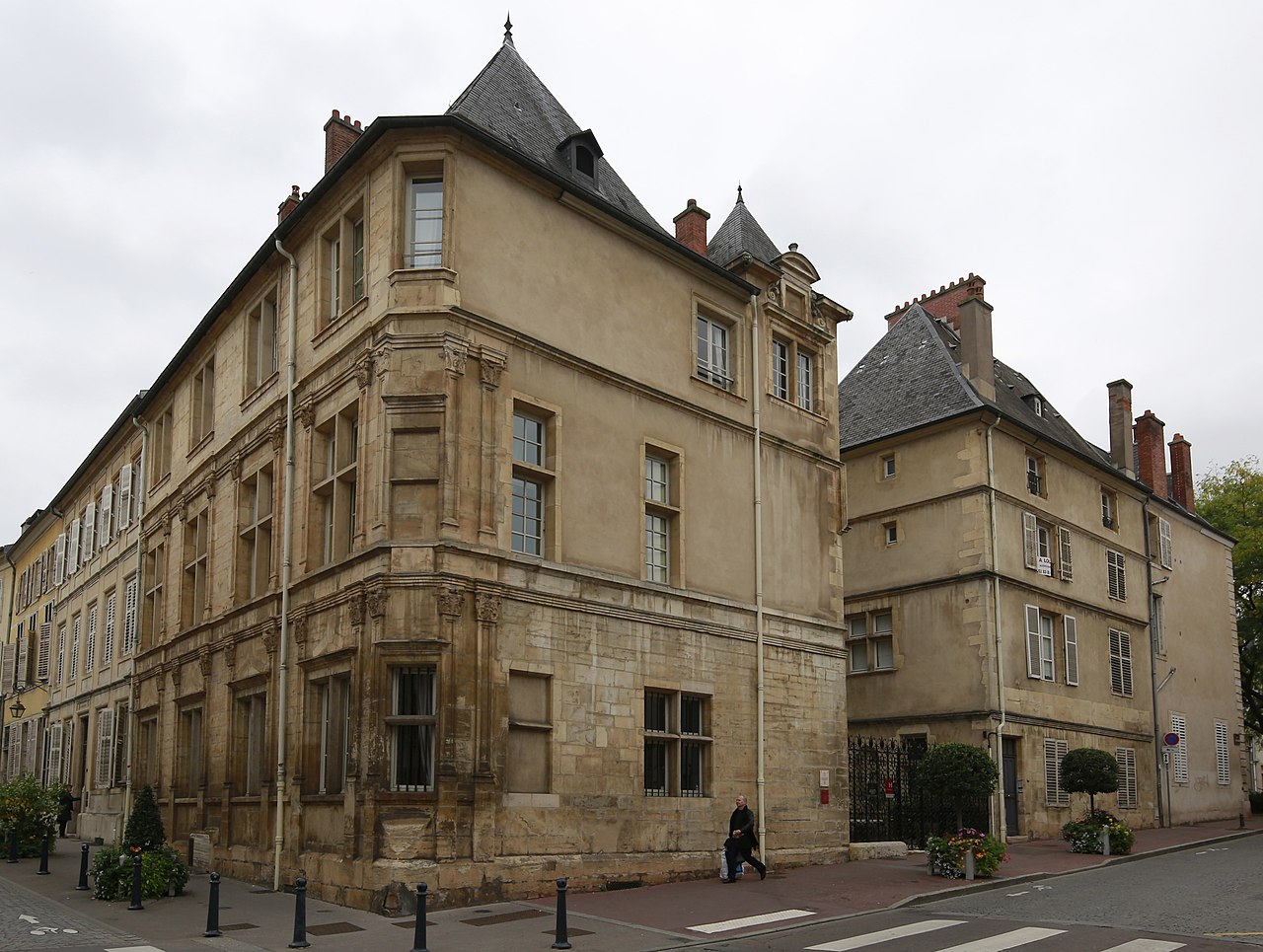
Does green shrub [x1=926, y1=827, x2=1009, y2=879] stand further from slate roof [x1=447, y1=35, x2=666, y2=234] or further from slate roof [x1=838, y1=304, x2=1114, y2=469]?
slate roof [x1=838, y1=304, x2=1114, y2=469]

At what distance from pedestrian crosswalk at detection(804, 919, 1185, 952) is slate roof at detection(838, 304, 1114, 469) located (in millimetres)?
15905

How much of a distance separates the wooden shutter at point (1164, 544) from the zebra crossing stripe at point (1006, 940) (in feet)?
76.9

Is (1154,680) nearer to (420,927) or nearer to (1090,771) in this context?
(1090,771)

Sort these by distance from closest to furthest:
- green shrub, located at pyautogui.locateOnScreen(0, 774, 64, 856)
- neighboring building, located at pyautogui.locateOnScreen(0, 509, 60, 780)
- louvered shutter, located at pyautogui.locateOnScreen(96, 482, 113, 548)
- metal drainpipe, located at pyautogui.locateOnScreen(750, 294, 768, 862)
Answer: metal drainpipe, located at pyautogui.locateOnScreen(750, 294, 768, 862), green shrub, located at pyautogui.locateOnScreen(0, 774, 64, 856), louvered shutter, located at pyautogui.locateOnScreen(96, 482, 113, 548), neighboring building, located at pyautogui.locateOnScreen(0, 509, 60, 780)

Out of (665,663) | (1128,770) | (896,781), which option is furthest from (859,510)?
(665,663)

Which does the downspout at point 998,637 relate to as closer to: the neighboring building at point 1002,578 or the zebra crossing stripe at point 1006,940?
the neighboring building at point 1002,578

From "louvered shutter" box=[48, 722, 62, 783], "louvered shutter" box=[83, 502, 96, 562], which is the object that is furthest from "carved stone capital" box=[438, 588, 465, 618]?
"louvered shutter" box=[48, 722, 62, 783]

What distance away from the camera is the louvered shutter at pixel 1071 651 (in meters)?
28.8

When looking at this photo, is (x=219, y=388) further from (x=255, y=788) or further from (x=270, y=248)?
(x=255, y=788)

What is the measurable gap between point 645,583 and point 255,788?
7.36m

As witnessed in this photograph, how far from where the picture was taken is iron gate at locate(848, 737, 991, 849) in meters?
24.0

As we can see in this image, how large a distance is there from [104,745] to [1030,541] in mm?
22836

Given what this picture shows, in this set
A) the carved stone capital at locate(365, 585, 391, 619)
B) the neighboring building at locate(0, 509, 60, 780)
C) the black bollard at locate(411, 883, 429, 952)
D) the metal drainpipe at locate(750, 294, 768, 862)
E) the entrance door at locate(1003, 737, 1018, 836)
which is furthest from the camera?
the neighboring building at locate(0, 509, 60, 780)

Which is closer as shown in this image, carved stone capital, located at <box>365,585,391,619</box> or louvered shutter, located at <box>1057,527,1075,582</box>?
carved stone capital, located at <box>365,585,391,619</box>
